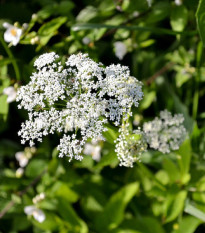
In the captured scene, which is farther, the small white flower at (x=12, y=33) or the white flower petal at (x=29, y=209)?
the white flower petal at (x=29, y=209)

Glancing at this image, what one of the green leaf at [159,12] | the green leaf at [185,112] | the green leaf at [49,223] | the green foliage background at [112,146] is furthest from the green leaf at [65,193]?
the green leaf at [159,12]

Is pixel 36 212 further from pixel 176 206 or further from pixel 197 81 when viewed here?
pixel 197 81

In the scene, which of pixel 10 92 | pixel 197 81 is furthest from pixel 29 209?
pixel 197 81

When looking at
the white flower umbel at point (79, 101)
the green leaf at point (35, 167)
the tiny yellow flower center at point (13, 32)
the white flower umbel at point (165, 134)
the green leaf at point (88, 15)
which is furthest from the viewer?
the green leaf at point (35, 167)

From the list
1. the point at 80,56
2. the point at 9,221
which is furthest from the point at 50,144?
the point at 80,56

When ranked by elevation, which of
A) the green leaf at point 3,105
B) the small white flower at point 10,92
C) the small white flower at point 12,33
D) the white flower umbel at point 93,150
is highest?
the small white flower at point 12,33

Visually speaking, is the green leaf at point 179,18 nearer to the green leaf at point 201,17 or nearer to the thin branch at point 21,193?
the green leaf at point 201,17
